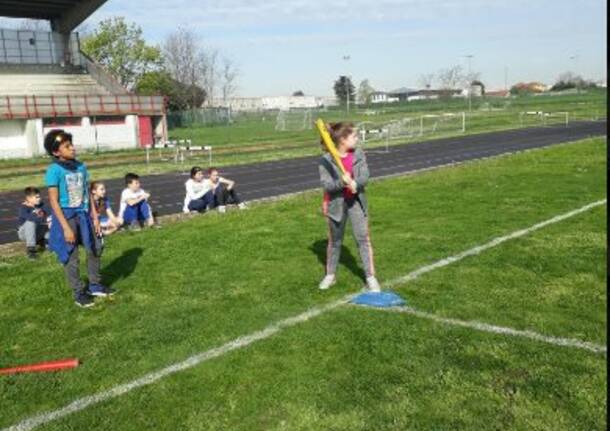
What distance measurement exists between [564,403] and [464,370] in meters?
0.75

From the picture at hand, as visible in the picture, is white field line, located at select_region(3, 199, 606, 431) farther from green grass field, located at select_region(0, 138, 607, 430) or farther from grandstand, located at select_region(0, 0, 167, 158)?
grandstand, located at select_region(0, 0, 167, 158)

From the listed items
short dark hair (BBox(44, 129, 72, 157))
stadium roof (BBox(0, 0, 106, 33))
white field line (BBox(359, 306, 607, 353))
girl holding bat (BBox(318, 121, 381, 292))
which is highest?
stadium roof (BBox(0, 0, 106, 33))

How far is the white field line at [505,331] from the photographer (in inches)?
193

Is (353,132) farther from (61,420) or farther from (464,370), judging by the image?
(61,420)

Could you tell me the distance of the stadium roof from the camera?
4369cm

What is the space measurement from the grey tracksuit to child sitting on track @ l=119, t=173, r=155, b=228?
18.3 feet

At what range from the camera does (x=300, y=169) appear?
22344 mm

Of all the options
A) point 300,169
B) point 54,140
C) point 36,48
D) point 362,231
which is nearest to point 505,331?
point 362,231

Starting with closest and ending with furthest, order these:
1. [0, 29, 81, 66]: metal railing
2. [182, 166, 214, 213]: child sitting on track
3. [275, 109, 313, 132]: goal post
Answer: [182, 166, 214, 213]: child sitting on track < [0, 29, 81, 66]: metal railing < [275, 109, 313, 132]: goal post

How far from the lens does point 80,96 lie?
1556 inches

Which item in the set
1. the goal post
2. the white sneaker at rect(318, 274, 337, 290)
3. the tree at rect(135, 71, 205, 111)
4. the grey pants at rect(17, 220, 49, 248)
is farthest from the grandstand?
the white sneaker at rect(318, 274, 337, 290)

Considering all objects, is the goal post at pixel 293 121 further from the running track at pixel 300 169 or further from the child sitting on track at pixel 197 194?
the child sitting on track at pixel 197 194

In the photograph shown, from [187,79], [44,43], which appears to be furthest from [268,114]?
[44,43]

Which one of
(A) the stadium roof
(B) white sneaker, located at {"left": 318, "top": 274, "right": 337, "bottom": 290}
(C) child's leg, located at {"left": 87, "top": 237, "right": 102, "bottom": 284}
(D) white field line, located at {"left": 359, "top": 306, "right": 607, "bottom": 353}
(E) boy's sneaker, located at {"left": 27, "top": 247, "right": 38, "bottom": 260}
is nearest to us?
(D) white field line, located at {"left": 359, "top": 306, "right": 607, "bottom": 353}
